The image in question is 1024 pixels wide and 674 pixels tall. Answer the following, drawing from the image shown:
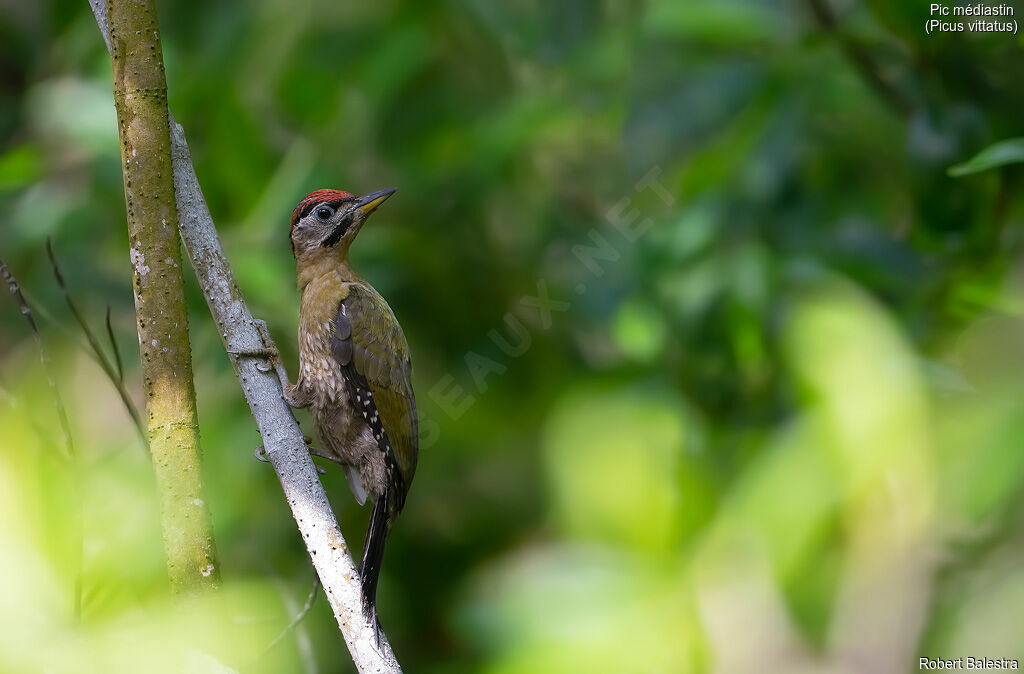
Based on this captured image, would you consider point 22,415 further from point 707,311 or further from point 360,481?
point 707,311

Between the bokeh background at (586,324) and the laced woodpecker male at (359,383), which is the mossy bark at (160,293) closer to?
the bokeh background at (586,324)

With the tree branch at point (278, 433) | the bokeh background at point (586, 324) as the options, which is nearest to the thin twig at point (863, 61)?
the bokeh background at point (586, 324)

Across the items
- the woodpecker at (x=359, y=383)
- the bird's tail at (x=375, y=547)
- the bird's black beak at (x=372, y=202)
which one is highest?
the bird's black beak at (x=372, y=202)

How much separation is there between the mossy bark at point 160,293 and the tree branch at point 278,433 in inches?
4.8

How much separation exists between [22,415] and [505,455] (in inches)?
97.0

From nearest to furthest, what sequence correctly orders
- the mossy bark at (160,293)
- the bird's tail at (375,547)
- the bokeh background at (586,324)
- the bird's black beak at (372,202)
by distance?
1. the mossy bark at (160,293)
2. the bokeh background at (586,324)
3. the bird's tail at (375,547)
4. the bird's black beak at (372,202)

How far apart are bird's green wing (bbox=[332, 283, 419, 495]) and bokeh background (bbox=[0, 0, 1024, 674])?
56cm

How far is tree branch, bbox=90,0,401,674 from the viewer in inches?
73.8

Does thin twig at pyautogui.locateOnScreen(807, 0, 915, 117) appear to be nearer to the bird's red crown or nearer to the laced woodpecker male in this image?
the laced woodpecker male

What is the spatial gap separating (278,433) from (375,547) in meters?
0.75

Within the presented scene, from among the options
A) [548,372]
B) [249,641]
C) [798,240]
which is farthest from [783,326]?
[249,641]

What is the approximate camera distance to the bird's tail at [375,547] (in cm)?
253

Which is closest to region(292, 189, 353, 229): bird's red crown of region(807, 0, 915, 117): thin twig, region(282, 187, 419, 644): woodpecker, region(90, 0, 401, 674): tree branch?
region(282, 187, 419, 644): woodpecker

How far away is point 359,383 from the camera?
10.1 feet
